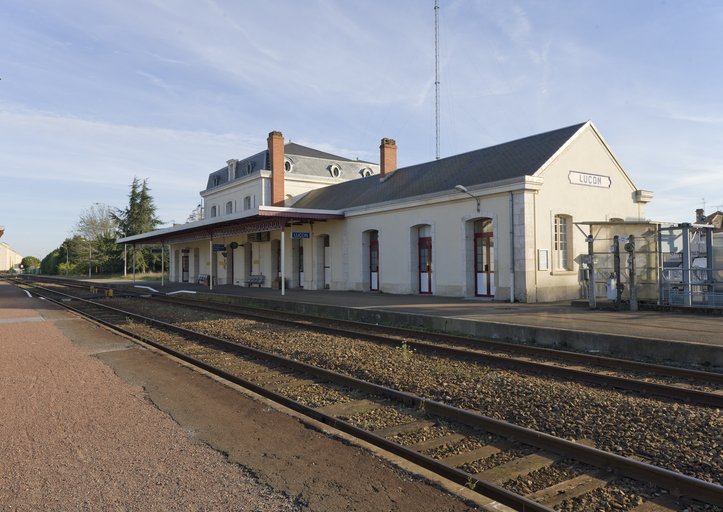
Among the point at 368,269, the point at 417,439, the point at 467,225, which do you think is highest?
the point at 467,225

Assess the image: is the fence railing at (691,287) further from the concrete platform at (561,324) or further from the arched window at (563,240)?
the arched window at (563,240)

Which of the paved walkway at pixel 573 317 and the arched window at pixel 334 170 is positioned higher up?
the arched window at pixel 334 170

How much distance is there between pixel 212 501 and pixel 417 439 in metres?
2.20

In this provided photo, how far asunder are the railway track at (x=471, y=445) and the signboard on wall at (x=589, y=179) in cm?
1500

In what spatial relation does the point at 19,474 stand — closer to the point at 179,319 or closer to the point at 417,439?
the point at 417,439

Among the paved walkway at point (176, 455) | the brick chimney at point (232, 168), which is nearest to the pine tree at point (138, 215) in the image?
the brick chimney at point (232, 168)

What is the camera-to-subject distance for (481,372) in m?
8.27

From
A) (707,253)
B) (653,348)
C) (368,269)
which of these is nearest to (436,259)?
(368,269)

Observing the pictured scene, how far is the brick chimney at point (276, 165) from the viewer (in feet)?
126

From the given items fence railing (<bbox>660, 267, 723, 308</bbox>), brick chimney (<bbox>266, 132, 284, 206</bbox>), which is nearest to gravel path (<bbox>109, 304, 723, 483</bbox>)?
fence railing (<bbox>660, 267, 723, 308</bbox>)

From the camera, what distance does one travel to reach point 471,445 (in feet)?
16.6

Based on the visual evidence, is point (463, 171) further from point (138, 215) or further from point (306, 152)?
point (138, 215)

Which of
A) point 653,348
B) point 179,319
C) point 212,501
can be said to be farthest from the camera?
point 179,319

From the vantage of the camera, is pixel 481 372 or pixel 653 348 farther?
pixel 653 348
